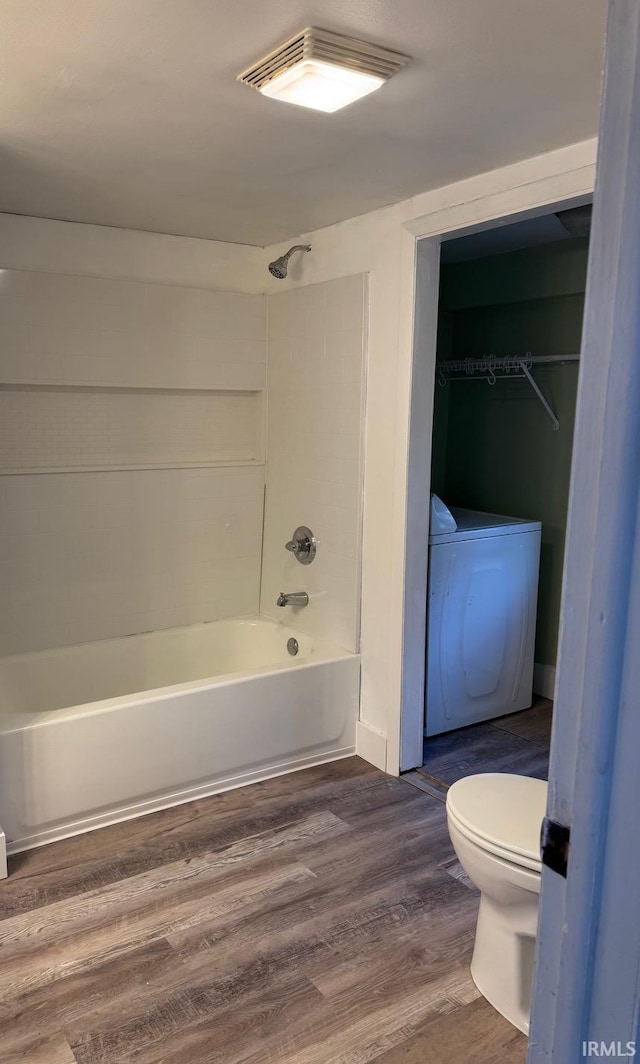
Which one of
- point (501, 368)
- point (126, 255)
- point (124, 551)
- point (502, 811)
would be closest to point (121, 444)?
point (124, 551)

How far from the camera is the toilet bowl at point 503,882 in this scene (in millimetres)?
1979

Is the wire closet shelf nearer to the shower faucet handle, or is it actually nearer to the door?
the shower faucet handle

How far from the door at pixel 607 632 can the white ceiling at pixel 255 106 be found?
3.52ft

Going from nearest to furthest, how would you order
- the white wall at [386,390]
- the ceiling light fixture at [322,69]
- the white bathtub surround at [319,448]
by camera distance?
the ceiling light fixture at [322,69] < the white wall at [386,390] < the white bathtub surround at [319,448]

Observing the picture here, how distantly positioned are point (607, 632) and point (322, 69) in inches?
62.4

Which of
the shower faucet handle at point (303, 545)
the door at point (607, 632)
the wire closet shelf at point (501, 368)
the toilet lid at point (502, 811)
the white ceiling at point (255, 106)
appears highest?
the white ceiling at point (255, 106)

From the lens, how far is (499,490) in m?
4.62

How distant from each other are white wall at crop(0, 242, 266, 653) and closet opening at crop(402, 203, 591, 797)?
103 centimetres

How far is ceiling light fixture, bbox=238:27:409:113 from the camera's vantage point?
178 cm

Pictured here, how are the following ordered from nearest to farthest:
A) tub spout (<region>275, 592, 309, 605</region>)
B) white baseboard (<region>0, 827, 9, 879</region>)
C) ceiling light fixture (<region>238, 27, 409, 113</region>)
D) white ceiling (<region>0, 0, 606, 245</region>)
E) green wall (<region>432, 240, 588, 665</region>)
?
1. white ceiling (<region>0, 0, 606, 245</region>)
2. ceiling light fixture (<region>238, 27, 409, 113</region>)
3. white baseboard (<region>0, 827, 9, 879</region>)
4. tub spout (<region>275, 592, 309, 605</region>)
5. green wall (<region>432, 240, 588, 665</region>)

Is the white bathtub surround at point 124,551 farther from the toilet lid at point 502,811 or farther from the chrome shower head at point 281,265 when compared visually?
the toilet lid at point 502,811

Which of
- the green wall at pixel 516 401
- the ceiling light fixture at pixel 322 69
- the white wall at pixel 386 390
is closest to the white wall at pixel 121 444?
the white wall at pixel 386 390

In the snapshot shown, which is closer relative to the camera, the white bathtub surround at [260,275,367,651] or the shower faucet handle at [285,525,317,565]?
the white bathtub surround at [260,275,367,651]

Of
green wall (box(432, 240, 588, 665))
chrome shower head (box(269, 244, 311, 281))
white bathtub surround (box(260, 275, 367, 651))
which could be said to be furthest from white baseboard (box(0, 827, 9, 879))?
green wall (box(432, 240, 588, 665))
